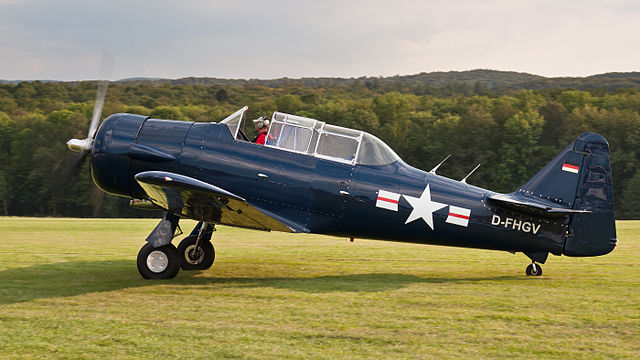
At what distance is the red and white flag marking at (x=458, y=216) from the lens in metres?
8.16

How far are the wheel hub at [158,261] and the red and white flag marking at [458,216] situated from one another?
4.04 metres

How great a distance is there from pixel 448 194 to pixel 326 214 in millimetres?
1800

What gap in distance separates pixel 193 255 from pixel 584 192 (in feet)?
19.9

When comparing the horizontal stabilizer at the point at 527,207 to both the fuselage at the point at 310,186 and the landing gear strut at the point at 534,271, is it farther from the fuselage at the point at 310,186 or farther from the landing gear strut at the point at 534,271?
the landing gear strut at the point at 534,271

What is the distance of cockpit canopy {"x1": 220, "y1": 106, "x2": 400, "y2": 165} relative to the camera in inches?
322

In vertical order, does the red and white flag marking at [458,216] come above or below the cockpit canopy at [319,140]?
below

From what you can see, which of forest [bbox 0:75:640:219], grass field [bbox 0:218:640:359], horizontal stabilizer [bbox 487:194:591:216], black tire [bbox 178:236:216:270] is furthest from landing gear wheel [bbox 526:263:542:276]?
forest [bbox 0:75:640:219]

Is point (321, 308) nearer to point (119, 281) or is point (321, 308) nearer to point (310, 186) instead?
point (310, 186)

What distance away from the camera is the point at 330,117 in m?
65.5

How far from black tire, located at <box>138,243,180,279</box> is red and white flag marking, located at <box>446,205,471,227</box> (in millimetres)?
3946

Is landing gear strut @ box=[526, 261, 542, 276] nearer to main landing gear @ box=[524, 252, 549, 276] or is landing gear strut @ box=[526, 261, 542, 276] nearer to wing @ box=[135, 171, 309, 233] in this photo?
main landing gear @ box=[524, 252, 549, 276]

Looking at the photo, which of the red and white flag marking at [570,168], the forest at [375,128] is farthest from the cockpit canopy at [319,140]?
the forest at [375,128]

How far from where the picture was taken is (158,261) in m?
7.86

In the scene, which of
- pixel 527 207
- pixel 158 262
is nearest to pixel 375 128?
pixel 527 207
